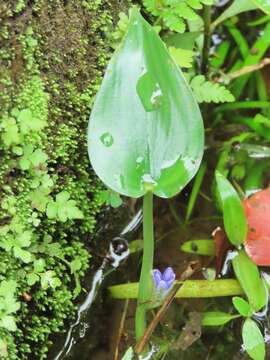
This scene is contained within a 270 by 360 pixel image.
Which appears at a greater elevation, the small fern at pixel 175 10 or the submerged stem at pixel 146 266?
the small fern at pixel 175 10

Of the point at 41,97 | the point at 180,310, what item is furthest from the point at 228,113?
the point at 41,97

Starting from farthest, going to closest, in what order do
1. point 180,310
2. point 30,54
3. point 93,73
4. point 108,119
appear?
point 180,310 → point 93,73 → point 30,54 → point 108,119

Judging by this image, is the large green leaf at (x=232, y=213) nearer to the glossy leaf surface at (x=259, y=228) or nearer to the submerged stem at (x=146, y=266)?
the glossy leaf surface at (x=259, y=228)

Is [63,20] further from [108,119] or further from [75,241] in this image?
[75,241]

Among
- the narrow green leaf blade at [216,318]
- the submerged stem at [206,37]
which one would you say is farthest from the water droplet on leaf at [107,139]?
the submerged stem at [206,37]

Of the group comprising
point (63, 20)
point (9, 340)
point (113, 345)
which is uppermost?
point (63, 20)

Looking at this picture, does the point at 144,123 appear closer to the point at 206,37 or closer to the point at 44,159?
the point at 44,159
